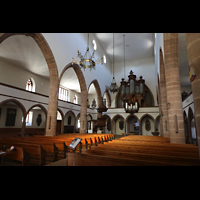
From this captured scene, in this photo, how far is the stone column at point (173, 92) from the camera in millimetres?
6297

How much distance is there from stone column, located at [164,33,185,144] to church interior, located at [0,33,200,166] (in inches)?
1.5

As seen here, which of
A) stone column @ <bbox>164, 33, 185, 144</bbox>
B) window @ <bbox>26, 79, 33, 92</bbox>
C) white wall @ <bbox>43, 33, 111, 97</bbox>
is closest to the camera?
stone column @ <bbox>164, 33, 185, 144</bbox>

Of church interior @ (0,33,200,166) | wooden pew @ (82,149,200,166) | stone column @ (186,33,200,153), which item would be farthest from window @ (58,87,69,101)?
stone column @ (186,33,200,153)

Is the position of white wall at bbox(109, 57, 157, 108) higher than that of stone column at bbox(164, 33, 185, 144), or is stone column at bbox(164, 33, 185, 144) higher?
white wall at bbox(109, 57, 157, 108)

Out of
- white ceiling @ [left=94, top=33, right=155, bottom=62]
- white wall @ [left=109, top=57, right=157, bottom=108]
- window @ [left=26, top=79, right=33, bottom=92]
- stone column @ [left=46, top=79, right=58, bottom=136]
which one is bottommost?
stone column @ [left=46, top=79, right=58, bottom=136]

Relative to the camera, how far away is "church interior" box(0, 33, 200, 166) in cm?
350

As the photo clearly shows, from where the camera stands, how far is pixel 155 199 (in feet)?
6.18

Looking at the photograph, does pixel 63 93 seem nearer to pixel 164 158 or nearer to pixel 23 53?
pixel 23 53

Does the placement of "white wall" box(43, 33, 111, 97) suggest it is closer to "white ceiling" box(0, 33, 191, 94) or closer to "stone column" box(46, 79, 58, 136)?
"white ceiling" box(0, 33, 191, 94)

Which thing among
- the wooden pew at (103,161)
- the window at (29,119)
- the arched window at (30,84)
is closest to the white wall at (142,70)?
the window at (29,119)

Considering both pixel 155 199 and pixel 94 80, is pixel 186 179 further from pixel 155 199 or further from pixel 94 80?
pixel 94 80

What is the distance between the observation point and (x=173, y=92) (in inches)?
264

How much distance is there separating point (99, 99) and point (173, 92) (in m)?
12.9

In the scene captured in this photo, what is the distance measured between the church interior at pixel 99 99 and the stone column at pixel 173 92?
0.04m
